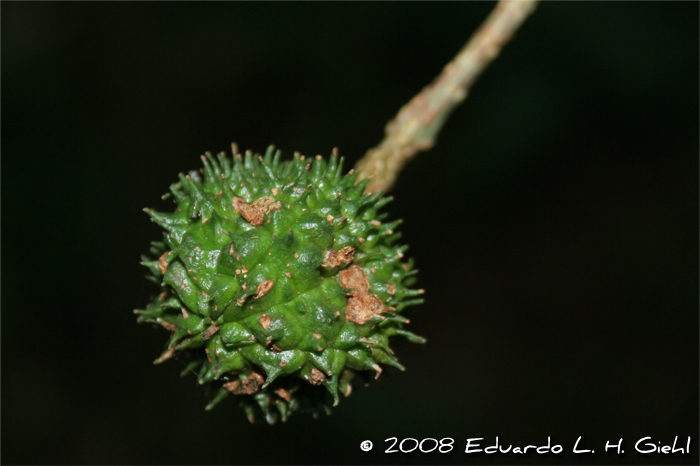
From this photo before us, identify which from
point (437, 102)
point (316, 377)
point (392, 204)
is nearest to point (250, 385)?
point (316, 377)

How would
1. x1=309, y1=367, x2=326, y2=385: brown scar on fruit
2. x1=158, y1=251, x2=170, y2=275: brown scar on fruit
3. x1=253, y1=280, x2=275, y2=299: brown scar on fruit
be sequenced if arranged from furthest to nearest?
1. x1=158, y1=251, x2=170, y2=275: brown scar on fruit
2. x1=309, y1=367, x2=326, y2=385: brown scar on fruit
3. x1=253, y1=280, x2=275, y2=299: brown scar on fruit

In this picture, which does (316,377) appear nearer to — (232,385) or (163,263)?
(232,385)

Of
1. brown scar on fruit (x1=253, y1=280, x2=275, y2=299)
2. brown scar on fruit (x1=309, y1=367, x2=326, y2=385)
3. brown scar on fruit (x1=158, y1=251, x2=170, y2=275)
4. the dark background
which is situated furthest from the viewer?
the dark background

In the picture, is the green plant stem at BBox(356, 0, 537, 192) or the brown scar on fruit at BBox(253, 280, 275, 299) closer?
the brown scar on fruit at BBox(253, 280, 275, 299)

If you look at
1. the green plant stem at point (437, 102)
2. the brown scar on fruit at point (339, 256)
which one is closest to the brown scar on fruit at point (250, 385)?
the brown scar on fruit at point (339, 256)

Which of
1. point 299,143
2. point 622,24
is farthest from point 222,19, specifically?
point 622,24

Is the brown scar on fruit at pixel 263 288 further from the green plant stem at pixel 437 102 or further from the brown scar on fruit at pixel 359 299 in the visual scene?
the green plant stem at pixel 437 102

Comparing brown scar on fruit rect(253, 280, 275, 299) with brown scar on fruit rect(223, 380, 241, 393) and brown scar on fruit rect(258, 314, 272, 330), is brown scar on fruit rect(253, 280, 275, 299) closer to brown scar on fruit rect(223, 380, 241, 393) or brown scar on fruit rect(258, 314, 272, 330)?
brown scar on fruit rect(258, 314, 272, 330)

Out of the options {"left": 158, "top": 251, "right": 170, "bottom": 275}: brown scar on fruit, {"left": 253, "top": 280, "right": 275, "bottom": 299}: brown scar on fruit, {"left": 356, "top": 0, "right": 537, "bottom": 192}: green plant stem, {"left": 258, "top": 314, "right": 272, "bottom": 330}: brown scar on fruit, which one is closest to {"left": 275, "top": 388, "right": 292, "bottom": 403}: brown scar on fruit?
{"left": 258, "top": 314, "right": 272, "bottom": 330}: brown scar on fruit
